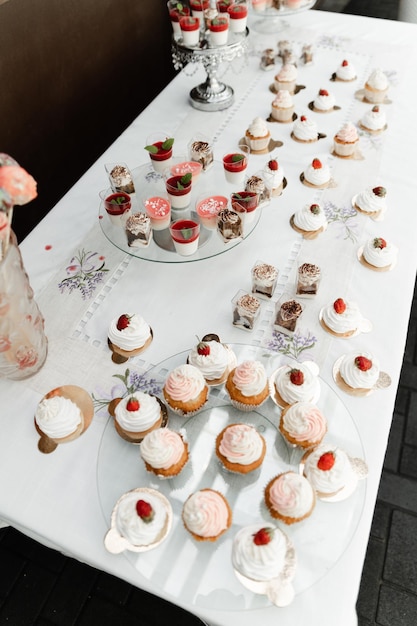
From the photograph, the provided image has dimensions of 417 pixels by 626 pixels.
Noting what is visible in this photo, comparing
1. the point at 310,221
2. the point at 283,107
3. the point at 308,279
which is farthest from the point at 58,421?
the point at 283,107

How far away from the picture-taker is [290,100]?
→ 2.69m

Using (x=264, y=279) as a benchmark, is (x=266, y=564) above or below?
below

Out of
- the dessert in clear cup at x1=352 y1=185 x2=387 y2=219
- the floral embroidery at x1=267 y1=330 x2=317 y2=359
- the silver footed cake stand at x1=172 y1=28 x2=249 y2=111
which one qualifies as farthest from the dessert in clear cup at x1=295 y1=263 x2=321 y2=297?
the silver footed cake stand at x1=172 y1=28 x2=249 y2=111

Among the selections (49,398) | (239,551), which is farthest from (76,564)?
(239,551)

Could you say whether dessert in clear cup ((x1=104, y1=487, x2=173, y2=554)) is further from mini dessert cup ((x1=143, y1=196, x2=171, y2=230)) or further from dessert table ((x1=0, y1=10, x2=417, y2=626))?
mini dessert cup ((x1=143, y1=196, x2=171, y2=230))

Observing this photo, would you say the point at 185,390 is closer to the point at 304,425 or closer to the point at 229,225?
the point at 304,425

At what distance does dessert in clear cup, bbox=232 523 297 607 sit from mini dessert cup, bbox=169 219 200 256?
1111 mm

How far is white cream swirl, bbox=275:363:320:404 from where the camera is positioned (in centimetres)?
150

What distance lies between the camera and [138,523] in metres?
1.26

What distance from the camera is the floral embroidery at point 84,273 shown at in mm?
1969

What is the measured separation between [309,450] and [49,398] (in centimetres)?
87

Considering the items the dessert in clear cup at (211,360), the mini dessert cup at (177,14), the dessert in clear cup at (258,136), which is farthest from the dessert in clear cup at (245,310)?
the mini dessert cup at (177,14)

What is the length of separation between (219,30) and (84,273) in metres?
1.70

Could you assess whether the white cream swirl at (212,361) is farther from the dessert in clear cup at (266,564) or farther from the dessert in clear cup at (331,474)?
the dessert in clear cup at (266,564)
